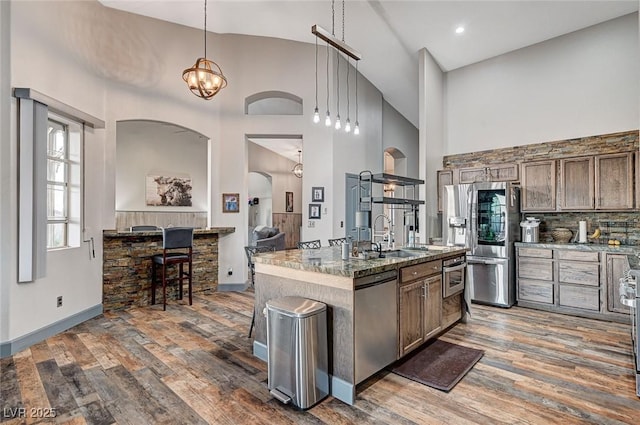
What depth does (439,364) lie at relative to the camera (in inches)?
112

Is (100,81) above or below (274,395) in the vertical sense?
above

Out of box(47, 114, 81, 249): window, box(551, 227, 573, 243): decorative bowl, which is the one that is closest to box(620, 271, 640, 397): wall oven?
box(551, 227, 573, 243): decorative bowl

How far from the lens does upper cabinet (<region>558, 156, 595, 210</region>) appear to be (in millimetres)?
4363

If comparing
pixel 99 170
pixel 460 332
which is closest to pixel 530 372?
pixel 460 332

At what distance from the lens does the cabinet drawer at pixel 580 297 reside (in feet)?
13.5

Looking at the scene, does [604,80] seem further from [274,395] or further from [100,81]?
[100,81]

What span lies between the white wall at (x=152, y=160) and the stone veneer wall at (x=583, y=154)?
21.2 ft

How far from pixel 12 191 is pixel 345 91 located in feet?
17.2

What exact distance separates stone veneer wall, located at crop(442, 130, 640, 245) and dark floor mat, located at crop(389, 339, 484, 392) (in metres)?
2.95

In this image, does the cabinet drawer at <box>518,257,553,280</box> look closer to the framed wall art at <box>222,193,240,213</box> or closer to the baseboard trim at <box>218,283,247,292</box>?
the baseboard trim at <box>218,283,247,292</box>

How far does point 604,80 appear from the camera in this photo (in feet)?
14.9

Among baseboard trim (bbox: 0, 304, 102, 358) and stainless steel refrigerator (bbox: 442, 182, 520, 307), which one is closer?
baseboard trim (bbox: 0, 304, 102, 358)

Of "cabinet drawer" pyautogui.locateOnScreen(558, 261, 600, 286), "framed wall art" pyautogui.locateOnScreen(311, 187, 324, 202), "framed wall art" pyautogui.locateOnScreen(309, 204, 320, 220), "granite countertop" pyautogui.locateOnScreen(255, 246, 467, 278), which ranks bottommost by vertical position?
"cabinet drawer" pyautogui.locateOnScreen(558, 261, 600, 286)

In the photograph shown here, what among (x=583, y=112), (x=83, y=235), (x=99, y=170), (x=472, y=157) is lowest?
(x=83, y=235)
